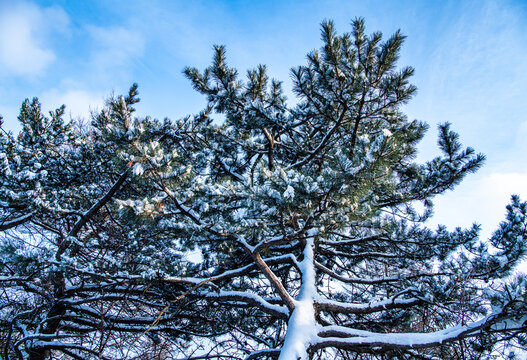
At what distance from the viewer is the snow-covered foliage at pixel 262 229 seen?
2584 mm

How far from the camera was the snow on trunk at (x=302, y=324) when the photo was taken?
2.58m

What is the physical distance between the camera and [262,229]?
303 centimetres

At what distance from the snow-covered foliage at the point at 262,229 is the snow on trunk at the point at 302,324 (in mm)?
19

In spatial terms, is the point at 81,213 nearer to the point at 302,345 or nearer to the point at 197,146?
the point at 197,146

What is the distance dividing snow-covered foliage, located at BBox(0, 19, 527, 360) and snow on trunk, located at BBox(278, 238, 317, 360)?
0.02 meters

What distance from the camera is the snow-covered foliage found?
2.58 meters

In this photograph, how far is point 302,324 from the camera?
9.62 feet

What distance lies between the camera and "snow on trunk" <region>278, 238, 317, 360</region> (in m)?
2.58

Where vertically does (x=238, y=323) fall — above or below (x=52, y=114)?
below

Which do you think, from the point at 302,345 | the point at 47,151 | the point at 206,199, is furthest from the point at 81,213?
the point at 302,345

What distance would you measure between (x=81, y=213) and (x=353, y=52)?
17.4 ft

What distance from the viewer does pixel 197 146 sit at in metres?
5.29

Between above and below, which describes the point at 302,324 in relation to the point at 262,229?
below

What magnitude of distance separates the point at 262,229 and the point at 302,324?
1144 mm
